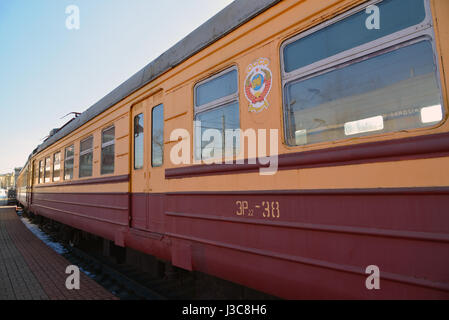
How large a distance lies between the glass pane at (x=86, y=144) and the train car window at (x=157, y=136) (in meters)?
2.30

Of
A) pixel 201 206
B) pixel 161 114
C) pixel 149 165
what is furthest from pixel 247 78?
pixel 149 165

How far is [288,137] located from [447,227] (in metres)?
1.08

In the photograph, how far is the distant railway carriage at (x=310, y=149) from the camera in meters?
1.47

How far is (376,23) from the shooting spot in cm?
168

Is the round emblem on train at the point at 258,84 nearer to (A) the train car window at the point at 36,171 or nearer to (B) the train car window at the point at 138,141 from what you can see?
(B) the train car window at the point at 138,141

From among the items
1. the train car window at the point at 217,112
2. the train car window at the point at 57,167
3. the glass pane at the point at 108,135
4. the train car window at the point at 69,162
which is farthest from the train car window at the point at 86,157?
the train car window at the point at 217,112

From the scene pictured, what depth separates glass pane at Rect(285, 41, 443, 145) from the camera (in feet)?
4.95

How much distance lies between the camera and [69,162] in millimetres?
6586

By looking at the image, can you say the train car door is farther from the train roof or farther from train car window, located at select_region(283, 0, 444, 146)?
train car window, located at select_region(283, 0, 444, 146)

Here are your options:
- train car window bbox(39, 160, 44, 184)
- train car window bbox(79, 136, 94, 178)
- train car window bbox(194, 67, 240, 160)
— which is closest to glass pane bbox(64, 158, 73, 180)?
train car window bbox(79, 136, 94, 178)

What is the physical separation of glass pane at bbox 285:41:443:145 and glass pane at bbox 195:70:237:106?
63cm

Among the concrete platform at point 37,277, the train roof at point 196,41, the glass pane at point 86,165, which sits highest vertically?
the train roof at point 196,41

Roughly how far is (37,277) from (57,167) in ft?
12.5
